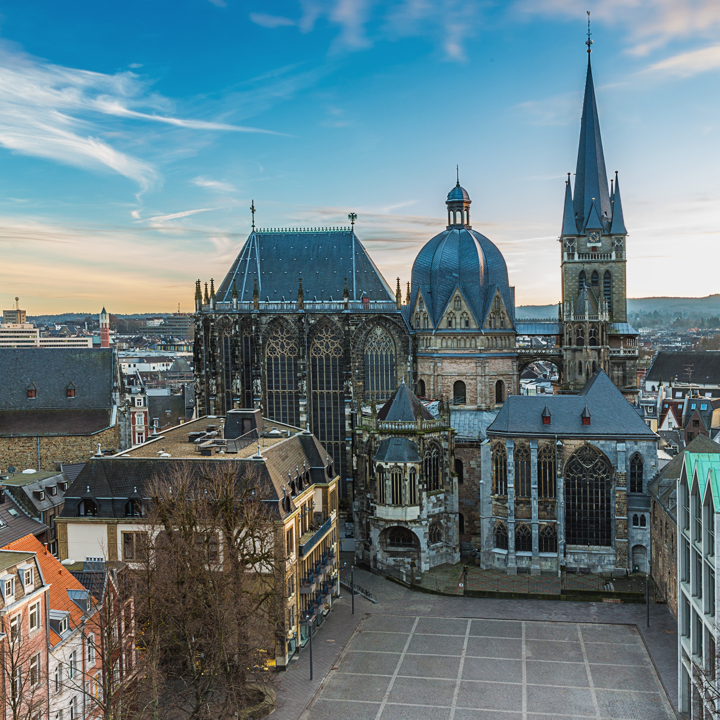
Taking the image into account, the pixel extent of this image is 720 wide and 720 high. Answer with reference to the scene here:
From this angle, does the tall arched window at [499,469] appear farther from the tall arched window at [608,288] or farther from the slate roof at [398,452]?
the tall arched window at [608,288]

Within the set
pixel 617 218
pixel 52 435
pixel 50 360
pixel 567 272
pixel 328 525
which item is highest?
pixel 617 218

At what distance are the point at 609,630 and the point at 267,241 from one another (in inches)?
2036

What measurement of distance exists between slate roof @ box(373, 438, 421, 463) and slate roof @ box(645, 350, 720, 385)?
85.7 meters

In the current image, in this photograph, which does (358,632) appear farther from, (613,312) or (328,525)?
(613,312)

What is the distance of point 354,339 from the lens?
8150 cm

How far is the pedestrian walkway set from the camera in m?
49.5

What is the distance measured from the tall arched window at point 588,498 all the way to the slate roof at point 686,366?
77473 mm

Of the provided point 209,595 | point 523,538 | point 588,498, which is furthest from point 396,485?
point 209,595

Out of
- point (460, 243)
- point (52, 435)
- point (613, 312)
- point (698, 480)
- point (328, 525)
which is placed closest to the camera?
point (698, 480)

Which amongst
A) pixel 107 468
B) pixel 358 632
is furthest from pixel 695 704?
pixel 107 468

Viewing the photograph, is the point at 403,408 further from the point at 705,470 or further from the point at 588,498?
the point at 705,470

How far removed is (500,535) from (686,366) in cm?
8820

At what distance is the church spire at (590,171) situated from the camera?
89125 millimetres

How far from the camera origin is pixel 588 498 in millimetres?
67938
